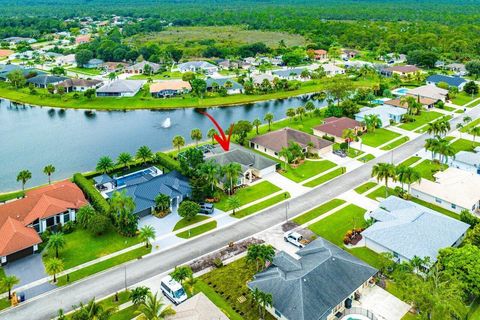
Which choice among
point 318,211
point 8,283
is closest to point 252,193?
point 318,211

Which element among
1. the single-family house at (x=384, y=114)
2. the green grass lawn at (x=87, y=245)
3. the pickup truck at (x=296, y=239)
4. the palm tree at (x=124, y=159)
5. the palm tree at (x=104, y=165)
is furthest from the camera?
the single-family house at (x=384, y=114)

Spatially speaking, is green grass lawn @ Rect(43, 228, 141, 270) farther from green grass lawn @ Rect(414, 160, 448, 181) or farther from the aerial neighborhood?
green grass lawn @ Rect(414, 160, 448, 181)

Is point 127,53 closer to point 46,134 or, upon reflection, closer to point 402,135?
point 46,134

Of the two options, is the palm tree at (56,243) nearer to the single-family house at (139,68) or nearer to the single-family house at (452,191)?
the single-family house at (452,191)

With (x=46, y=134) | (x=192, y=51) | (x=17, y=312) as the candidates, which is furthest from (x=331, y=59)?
(x=17, y=312)

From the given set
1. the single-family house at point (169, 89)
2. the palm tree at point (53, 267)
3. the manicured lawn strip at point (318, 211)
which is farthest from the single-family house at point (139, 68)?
the palm tree at point (53, 267)

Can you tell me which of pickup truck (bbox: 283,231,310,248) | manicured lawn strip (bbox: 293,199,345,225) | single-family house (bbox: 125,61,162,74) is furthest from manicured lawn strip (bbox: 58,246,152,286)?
single-family house (bbox: 125,61,162,74)
